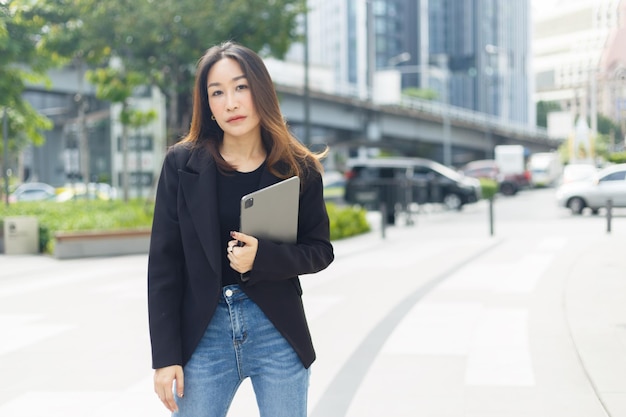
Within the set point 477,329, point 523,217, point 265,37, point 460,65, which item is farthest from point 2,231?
point 460,65

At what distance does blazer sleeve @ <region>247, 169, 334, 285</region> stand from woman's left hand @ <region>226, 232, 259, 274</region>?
0.05ft

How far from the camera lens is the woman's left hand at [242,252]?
99.3 inches

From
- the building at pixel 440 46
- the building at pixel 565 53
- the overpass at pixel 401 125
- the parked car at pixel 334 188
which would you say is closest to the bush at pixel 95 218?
the overpass at pixel 401 125

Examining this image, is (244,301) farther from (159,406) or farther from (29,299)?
(29,299)

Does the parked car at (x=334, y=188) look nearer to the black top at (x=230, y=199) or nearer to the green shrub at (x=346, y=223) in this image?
the green shrub at (x=346, y=223)

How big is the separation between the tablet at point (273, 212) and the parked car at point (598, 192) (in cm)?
2476

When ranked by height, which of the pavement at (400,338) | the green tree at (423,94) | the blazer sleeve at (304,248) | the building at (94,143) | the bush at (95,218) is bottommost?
the pavement at (400,338)

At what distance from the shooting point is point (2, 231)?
1859cm

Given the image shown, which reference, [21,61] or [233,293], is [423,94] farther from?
[233,293]

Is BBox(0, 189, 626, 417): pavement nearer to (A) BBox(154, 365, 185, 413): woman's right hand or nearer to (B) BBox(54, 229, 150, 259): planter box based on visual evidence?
(B) BBox(54, 229, 150, 259): planter box

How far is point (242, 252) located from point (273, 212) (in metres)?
0.16

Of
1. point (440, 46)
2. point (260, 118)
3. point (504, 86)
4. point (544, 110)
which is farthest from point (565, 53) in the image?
point (260, 118)

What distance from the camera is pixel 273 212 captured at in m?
2.59

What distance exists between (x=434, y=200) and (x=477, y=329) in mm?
24918
